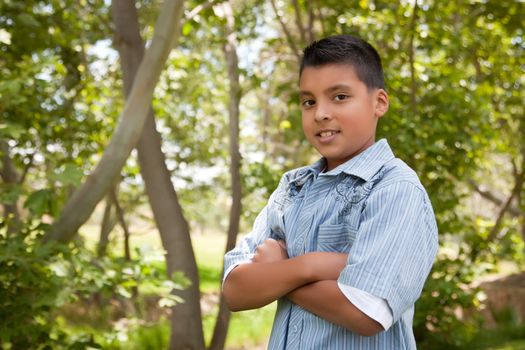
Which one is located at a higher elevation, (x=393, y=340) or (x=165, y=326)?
(x=393, y=340)

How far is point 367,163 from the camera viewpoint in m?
1.69

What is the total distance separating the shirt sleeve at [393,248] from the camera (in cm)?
149

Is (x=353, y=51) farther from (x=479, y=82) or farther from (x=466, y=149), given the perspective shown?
(x=479, y=82)

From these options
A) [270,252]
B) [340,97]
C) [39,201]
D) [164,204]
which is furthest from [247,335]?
[340,97]

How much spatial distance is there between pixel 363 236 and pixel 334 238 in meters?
0.13

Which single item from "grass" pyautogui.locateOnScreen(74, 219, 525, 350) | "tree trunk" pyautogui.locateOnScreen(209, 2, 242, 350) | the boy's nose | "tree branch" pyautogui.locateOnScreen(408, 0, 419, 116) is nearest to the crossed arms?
the boy's nose

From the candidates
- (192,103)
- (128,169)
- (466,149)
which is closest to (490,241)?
(466,149)

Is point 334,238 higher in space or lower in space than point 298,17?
lower

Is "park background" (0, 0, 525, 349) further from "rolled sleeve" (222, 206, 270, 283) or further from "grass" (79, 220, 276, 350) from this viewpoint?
"rolled sleeve" (222, 206, 270, 283)

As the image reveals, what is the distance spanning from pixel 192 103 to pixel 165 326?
11.1ft

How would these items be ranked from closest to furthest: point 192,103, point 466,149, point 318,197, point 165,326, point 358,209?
1. point 358,209
2. point 318,197
3. point 466,149
4. point 165,326
5. point 192,103

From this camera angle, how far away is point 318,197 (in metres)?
1.74

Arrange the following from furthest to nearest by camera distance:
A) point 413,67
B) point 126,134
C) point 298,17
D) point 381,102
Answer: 1. point 298,17
2. point 413,67
3. point 126,134
4. point 381,102

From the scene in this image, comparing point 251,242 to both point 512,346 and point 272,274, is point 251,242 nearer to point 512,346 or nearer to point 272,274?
point 272,274
